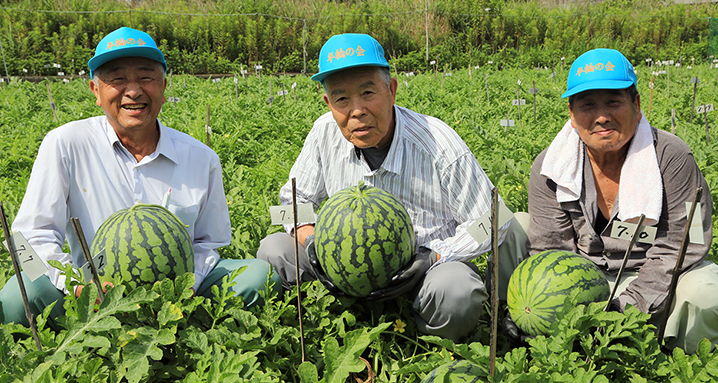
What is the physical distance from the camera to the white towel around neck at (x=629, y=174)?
2.32 meters

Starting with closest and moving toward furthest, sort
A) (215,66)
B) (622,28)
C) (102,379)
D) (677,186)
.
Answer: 1. (102,379)
2. (677,186)
3. (215,66)
4. (622,28)

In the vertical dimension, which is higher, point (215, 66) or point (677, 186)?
point (215, 66)

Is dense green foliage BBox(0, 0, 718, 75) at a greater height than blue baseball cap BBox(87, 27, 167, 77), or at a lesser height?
greater

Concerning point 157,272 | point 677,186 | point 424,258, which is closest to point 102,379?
point 157,272

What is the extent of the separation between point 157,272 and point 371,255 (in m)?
0.91

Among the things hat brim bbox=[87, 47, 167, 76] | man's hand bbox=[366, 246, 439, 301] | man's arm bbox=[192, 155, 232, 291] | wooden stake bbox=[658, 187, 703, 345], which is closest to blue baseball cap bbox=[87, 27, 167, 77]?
hat brim bbox=[87, 47, 167, 76]

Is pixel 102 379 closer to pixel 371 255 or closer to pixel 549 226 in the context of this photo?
pixel 371 255

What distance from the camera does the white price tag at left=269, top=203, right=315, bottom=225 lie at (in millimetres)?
2244

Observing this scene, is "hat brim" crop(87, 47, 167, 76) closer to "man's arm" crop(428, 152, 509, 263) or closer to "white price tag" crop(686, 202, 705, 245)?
"man's arm" crop(428, 152, 509, 263)

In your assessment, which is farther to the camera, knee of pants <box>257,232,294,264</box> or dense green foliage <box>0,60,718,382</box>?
knee of pants <box>257,232,294,264</box>

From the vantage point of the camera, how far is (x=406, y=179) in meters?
2.65

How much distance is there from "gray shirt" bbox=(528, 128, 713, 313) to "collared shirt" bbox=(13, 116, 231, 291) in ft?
5.71

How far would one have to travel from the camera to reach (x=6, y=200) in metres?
3.67

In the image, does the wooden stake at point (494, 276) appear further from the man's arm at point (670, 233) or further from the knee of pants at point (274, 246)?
the knee of pants at point (274, 246)
